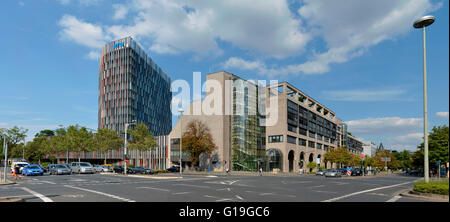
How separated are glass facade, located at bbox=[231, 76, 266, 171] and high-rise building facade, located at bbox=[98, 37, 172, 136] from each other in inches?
1701

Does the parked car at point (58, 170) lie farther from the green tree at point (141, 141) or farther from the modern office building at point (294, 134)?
the modern office building at point (294, 134)

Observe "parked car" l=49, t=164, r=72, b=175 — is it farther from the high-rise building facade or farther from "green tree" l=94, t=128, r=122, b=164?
the high-rise building facade

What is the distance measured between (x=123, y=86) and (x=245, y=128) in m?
54.1

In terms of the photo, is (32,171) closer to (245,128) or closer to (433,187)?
(433,187)

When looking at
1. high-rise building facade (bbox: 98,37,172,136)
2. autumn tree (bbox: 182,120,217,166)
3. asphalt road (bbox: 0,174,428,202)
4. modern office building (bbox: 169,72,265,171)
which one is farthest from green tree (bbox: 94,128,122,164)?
asphalt road (bbox: 0,174,428,202)

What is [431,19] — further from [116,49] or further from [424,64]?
[116,49]

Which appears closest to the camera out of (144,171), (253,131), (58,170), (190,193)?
(190,193)

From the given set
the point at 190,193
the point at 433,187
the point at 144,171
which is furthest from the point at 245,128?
the point at 433,187

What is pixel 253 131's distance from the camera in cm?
7362

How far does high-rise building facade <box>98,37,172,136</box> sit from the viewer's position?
104 meters

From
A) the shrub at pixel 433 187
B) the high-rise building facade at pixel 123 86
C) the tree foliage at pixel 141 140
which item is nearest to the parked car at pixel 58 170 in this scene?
the tree foliage at pixel 141 140

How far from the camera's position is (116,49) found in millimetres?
108000
